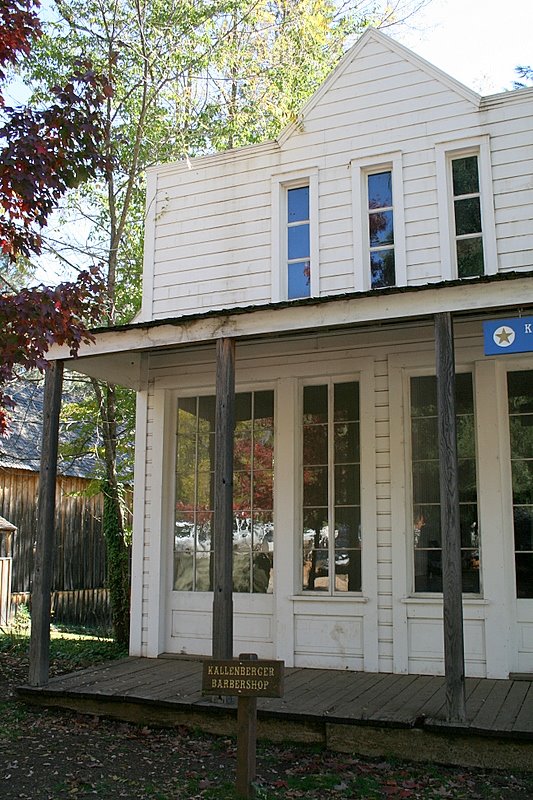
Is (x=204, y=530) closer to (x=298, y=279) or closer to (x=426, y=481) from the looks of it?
(x=426, y=481)

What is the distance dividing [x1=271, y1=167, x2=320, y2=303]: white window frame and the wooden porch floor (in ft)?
13.3

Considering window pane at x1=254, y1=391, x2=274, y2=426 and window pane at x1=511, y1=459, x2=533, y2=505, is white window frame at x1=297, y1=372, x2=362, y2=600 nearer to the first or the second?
window pane at x1=254, y1=391, x2=274, y2=426

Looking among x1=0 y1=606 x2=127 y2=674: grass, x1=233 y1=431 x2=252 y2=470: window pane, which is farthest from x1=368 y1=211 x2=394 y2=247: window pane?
x1=0 y1=606 x2=127 y2=674: grass

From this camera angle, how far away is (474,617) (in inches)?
295

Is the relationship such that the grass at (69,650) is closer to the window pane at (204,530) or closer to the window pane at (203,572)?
the window pane at (203,572)

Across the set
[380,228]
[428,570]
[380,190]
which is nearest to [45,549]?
[428,570]

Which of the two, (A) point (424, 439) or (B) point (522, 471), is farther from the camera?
(A) point (424, 439)

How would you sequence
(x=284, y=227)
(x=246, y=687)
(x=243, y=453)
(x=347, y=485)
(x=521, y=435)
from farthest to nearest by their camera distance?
1. (x=284, y=227)
2. (x=243, y=453)
3. (x=347, y=485)
4. (x=521, y=435)
5. (x=246, y=687)

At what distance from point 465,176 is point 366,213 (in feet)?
3.57

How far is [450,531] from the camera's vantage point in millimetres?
6094

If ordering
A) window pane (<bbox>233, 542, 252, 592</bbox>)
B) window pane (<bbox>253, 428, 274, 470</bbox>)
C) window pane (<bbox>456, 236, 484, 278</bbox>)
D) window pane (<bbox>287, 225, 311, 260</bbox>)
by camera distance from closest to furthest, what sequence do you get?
window pane (<bbox>456, 236, 484, 278</bbox>) < window pane (<bbox>233, 542, 252, 592</bbox>) < window pane (<bbox>253, 428, 274, 470</bbox>) < window pane (<bbox>287, 225, 311, 260</bbox>)

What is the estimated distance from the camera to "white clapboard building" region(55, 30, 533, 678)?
767 cm

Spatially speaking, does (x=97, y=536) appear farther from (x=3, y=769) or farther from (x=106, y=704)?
(x=3, y=769)

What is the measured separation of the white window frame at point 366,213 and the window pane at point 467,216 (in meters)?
0.56
